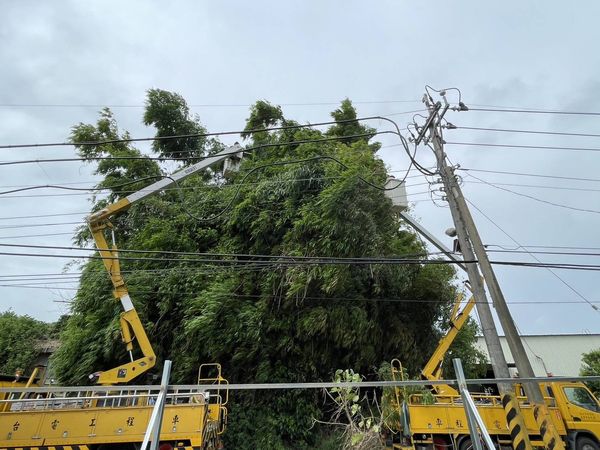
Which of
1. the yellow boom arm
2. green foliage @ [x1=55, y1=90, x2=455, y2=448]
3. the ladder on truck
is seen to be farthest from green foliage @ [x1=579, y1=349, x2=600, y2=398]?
the ladder on truck

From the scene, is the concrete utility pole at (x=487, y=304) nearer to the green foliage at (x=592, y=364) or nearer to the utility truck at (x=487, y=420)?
the utility truck at (x=487, y=420)

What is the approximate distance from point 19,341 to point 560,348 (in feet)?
116

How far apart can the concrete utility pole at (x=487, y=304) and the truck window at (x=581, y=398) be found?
229 centimetres

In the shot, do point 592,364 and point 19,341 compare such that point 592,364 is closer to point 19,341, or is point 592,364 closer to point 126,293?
point 126,293

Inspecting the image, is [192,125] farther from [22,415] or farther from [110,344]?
[22,415]

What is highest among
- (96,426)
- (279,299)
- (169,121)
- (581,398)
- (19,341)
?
(169,121)

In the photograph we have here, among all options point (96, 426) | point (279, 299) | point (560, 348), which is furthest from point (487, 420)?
point (560, 348)

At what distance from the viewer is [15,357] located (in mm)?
19625

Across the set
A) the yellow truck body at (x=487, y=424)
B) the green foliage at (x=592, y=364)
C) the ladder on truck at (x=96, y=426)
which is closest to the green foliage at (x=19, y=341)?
the ladder on truck at (x=96, y=426)

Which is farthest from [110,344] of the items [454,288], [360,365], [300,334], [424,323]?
[454,288]

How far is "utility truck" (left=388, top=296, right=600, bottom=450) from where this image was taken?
8750 millimetres

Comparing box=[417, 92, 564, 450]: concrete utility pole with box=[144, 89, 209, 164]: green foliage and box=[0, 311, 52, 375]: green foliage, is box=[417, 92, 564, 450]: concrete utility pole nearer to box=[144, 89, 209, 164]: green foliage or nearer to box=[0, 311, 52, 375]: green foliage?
box=[144, 89, 209, 164]: green foliage

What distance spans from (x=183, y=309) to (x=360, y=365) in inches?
231

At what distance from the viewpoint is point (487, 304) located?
8.13 meters
